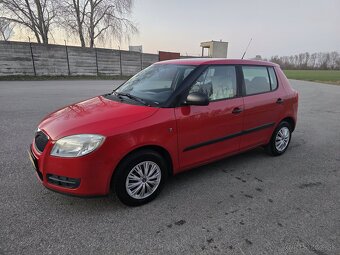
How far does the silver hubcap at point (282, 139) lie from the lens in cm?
467

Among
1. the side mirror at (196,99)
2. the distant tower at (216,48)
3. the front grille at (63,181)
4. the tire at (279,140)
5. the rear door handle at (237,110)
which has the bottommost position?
the tire at (279,140)

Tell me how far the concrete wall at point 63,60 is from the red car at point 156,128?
19485 mm

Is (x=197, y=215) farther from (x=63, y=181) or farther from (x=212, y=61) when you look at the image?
(x=212, y=61)

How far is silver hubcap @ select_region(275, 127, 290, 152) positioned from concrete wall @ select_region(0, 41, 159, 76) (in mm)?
20747

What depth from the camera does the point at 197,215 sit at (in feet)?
9.37

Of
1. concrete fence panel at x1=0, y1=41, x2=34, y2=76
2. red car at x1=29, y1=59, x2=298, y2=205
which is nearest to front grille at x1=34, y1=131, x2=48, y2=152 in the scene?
red car at x1=29, y1=59, x2=298, y2=205

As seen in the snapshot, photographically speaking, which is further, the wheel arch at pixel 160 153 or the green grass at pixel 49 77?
the green grass at pixel 49 77

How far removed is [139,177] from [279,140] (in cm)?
290

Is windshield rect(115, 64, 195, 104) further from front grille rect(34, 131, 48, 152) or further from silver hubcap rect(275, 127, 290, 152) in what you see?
silver hubcap rect(275, 127, 290, 152)

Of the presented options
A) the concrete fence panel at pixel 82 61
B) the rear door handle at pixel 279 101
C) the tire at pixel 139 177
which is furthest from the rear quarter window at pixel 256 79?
the concrete fence panel at pixel 82 61

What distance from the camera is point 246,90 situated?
3.95 metres

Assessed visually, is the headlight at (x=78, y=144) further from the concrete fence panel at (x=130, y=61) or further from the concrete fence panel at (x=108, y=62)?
the concrete fence panel at (x=130, y=61)

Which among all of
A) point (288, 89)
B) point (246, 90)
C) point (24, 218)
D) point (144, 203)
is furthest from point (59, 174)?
point (288, 89)

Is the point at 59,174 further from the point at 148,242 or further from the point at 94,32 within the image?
the point at 94,32
